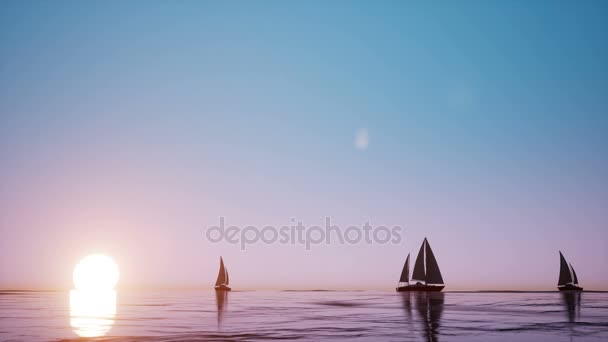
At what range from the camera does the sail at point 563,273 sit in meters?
143

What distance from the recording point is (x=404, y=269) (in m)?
136

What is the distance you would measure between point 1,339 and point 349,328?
66.2 feet

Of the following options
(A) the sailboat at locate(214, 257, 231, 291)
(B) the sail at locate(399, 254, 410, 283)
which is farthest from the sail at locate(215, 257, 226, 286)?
(B) the sail at locate(399, 254, 410, 283)

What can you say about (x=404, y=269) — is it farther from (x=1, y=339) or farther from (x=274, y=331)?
(x=1, y=339)

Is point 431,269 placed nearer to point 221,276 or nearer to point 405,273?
point 405,273

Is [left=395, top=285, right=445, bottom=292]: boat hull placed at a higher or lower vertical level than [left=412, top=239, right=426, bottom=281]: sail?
lower

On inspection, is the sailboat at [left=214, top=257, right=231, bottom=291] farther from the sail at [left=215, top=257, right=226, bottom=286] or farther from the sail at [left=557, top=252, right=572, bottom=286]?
the sail at [left=557, top=252, right=572, bottom=286]

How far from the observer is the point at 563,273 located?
146 m

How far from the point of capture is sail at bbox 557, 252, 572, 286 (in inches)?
5645

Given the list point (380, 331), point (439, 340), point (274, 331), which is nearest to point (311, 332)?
point (274, 331)

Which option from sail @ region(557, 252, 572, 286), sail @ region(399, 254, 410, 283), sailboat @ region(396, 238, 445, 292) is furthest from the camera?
sail @ region(557, 252, 572, 286)

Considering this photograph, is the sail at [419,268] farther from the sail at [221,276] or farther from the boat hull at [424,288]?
the sail at [221,276]

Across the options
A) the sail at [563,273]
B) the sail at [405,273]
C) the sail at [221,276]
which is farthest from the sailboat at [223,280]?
the sail at [563,273]

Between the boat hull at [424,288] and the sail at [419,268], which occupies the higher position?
the sail at [419,268]
